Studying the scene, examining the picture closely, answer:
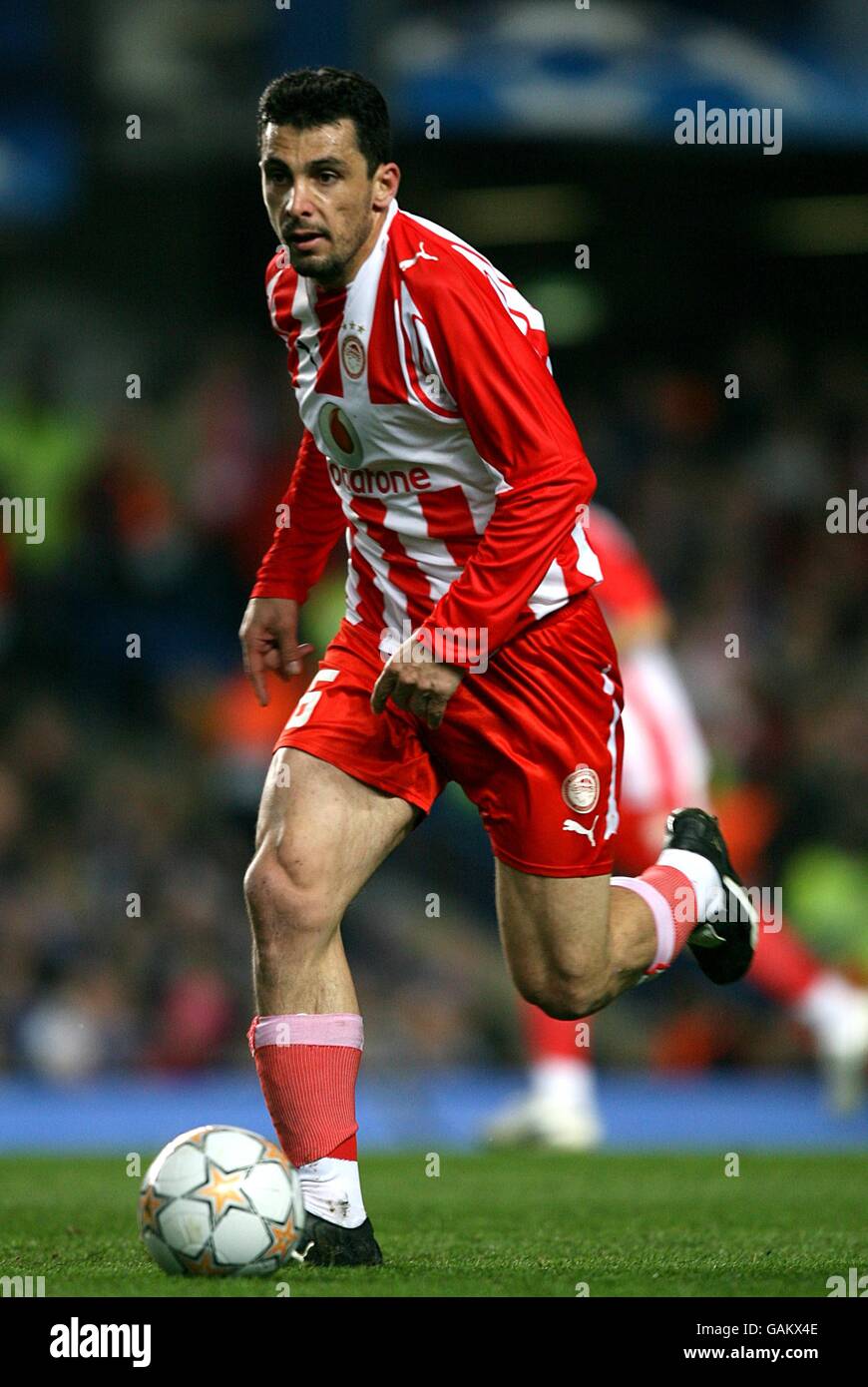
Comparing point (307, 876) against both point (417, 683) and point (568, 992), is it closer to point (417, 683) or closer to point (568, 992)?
point (417, 683)

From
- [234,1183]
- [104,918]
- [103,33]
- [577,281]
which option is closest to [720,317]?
[577,281]

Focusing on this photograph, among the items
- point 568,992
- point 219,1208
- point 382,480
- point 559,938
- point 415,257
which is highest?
point 415,257

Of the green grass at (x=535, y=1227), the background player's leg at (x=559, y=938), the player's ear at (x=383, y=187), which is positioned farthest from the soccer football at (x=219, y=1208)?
the player's ear at (x=383, y=187)

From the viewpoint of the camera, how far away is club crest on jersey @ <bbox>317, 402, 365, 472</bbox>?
4332 millimetres

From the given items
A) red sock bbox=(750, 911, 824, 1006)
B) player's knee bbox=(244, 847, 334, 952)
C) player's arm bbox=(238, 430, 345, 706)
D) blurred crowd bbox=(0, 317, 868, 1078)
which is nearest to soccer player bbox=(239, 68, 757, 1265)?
player's knee bbox=(244, 847, 334, 952)

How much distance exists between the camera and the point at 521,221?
14094mm

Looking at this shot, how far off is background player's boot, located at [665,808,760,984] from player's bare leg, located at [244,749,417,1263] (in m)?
1.12

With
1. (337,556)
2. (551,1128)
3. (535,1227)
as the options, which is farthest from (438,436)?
(337,556)

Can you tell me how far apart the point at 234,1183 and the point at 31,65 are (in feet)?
28.7

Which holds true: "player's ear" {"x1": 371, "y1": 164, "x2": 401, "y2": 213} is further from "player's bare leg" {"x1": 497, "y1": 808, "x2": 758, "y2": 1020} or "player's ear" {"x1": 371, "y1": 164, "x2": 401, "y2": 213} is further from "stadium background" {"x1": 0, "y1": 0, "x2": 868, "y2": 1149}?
"stadium background" {"x1": 0, "y1": 0, "x2": 868, "y2": 1149}

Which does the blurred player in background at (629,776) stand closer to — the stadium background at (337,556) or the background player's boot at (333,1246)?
the stadium background at (337,556)

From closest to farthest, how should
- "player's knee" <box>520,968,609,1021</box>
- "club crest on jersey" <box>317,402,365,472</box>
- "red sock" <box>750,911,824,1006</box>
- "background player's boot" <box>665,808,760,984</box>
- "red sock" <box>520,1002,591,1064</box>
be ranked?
"club crest on jersey" <box>317,402,365,472</box> → "player's knee" <box>520,968,609,1021</box> → "background player's boot" <box>665,808,760,984</box> → "red sock" <box>520,1002,591,1064</box> → "red sock" <box>750,911,824,1006</box>

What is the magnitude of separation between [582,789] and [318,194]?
133 cm

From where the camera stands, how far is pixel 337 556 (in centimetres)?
1206
